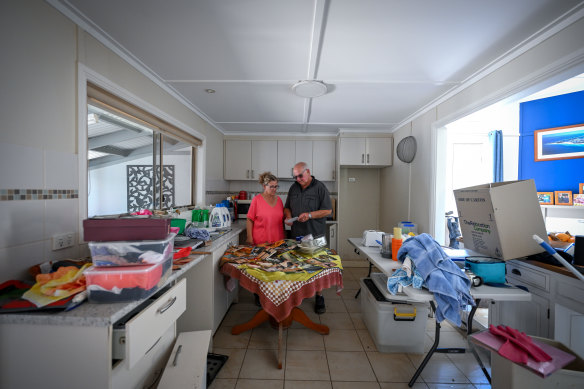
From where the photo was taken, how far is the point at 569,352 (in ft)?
4.32

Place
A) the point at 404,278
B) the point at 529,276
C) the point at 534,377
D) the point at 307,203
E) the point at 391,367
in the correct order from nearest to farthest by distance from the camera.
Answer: the point at 534,377, the point at 404,278, the point at 529,276, the point at 391,367, the point at 307,203

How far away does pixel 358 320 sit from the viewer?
2625 mm

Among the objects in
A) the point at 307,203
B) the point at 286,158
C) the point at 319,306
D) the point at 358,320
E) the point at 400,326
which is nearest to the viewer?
the point at 400,326

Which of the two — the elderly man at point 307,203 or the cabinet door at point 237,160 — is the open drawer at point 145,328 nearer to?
the elderly man at point 307,203

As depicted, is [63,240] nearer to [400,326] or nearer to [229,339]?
[229,339]

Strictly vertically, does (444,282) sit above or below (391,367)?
above

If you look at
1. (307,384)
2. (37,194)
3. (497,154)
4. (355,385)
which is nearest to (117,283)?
(37,194)

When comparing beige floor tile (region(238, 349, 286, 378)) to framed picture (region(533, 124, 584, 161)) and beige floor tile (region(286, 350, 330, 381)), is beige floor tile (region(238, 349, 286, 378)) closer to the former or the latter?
beige floor tile (region(286, 350, 330, 381))

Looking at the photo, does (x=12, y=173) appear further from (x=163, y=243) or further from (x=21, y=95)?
(x=163, y=243)

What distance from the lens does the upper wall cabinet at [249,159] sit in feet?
15.0

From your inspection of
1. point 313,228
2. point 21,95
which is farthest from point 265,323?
point 21,95

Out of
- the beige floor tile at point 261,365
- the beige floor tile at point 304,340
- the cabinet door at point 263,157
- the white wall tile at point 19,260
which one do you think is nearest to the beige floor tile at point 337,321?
the beige floor tile at point 304,340

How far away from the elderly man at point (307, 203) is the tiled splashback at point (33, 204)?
6.81 feet

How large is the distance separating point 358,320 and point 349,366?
74 cm
